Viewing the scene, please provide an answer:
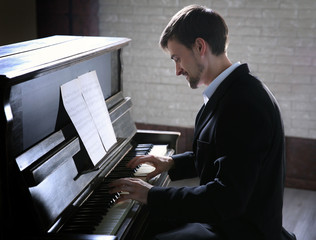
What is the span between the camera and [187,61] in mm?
1879

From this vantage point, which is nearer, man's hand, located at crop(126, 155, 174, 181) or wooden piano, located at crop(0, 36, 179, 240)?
wooden piano, located at crop(0, 36, 179, 240)

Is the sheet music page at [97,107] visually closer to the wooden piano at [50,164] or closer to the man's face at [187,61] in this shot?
the wooden piano at [50,164]

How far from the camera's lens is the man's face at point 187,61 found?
1.87 m

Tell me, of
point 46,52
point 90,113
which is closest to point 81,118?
point 90,113

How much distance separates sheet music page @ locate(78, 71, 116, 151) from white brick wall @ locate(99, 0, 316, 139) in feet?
6.16

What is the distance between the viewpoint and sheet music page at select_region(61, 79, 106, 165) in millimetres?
1923

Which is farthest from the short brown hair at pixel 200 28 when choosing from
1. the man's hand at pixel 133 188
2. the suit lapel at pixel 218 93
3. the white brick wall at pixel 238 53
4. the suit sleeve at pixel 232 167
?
the white brick wall at pixel 238 53

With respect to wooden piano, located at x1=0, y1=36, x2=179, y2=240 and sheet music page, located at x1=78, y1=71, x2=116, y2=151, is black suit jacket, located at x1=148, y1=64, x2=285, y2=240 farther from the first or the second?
sheet music page, located at x1=78, y1=71, x2=116, y2=151

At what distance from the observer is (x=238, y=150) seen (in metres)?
1.59

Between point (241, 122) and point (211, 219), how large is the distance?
34 centimetres

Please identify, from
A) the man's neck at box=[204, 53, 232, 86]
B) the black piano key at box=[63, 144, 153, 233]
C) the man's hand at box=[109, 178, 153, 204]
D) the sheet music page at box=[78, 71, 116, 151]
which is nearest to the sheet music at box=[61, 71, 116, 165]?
the sheet music page at box=[78, 71, 116, 151]

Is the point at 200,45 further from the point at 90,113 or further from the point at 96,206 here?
the point at 96,206

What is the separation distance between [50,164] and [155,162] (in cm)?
61

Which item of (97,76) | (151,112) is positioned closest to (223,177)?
(97,76)
